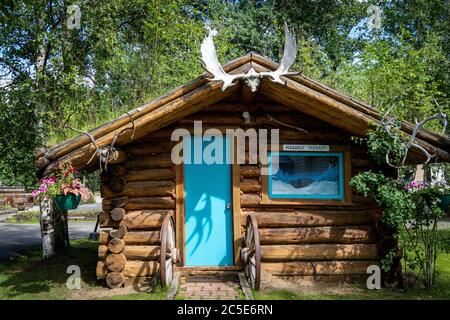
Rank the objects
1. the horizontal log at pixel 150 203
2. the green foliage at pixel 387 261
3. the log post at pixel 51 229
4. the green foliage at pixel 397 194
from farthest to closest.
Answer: the log post at pixel 51 229
the horizontal log at pixel 150 203
the green foliage at pixel 387 261
the green foliage at pixel 397 194

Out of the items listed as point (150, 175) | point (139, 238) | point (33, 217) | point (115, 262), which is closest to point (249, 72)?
point (150, 175)

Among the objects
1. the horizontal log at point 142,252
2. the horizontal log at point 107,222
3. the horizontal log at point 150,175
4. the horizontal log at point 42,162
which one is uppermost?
the horizontal log at point 42,162

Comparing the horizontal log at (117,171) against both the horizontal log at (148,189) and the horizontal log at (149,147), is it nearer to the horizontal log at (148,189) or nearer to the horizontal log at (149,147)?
the horizontal log at (148,189)

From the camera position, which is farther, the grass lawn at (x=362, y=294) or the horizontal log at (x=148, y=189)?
the horizontal log at (x=148, y=189)

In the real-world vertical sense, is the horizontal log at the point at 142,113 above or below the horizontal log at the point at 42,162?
above

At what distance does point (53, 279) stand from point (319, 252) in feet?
17.9

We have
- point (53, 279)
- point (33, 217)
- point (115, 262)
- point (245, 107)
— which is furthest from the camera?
point (33, 217)

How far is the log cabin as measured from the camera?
7316mm

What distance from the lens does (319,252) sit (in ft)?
24.4

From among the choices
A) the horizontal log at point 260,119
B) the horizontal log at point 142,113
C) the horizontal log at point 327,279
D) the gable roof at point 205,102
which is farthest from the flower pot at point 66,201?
the horizontal log at point 327,279

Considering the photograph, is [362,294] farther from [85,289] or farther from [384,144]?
[85,289]

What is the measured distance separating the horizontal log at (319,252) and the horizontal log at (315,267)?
0.09 meters

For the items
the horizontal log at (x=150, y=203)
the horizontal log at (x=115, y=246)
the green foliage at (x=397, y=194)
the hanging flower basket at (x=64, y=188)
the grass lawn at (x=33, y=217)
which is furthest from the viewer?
the grass lawn at (x=33, y=217)

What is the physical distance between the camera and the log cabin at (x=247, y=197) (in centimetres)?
732
